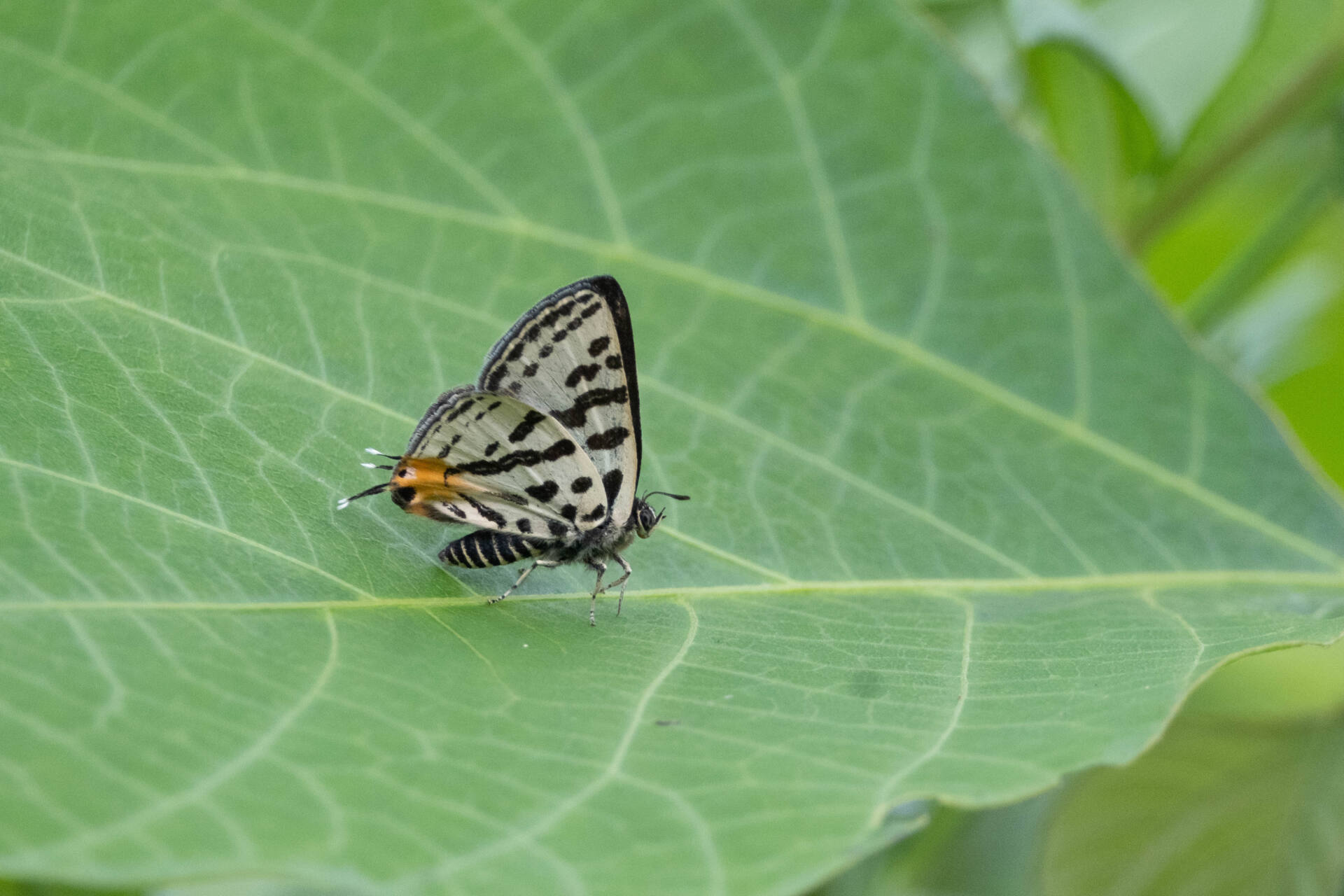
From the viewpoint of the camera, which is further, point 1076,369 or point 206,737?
point 1076,369

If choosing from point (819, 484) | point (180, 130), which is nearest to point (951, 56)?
point (819, 484)

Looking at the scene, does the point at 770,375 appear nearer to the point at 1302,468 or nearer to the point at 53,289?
the point at 1302,468

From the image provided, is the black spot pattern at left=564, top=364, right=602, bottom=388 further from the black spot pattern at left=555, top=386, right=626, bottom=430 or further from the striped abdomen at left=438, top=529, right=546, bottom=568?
the striped abdomen at left=438, top=529, right=546, bottom=568

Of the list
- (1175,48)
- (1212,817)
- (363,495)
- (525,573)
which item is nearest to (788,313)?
(525,573)

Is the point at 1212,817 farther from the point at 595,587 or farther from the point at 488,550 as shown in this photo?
the point at 488,550

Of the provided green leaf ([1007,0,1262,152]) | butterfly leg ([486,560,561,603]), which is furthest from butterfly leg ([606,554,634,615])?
green leaf ([1007,0,1262,152])
